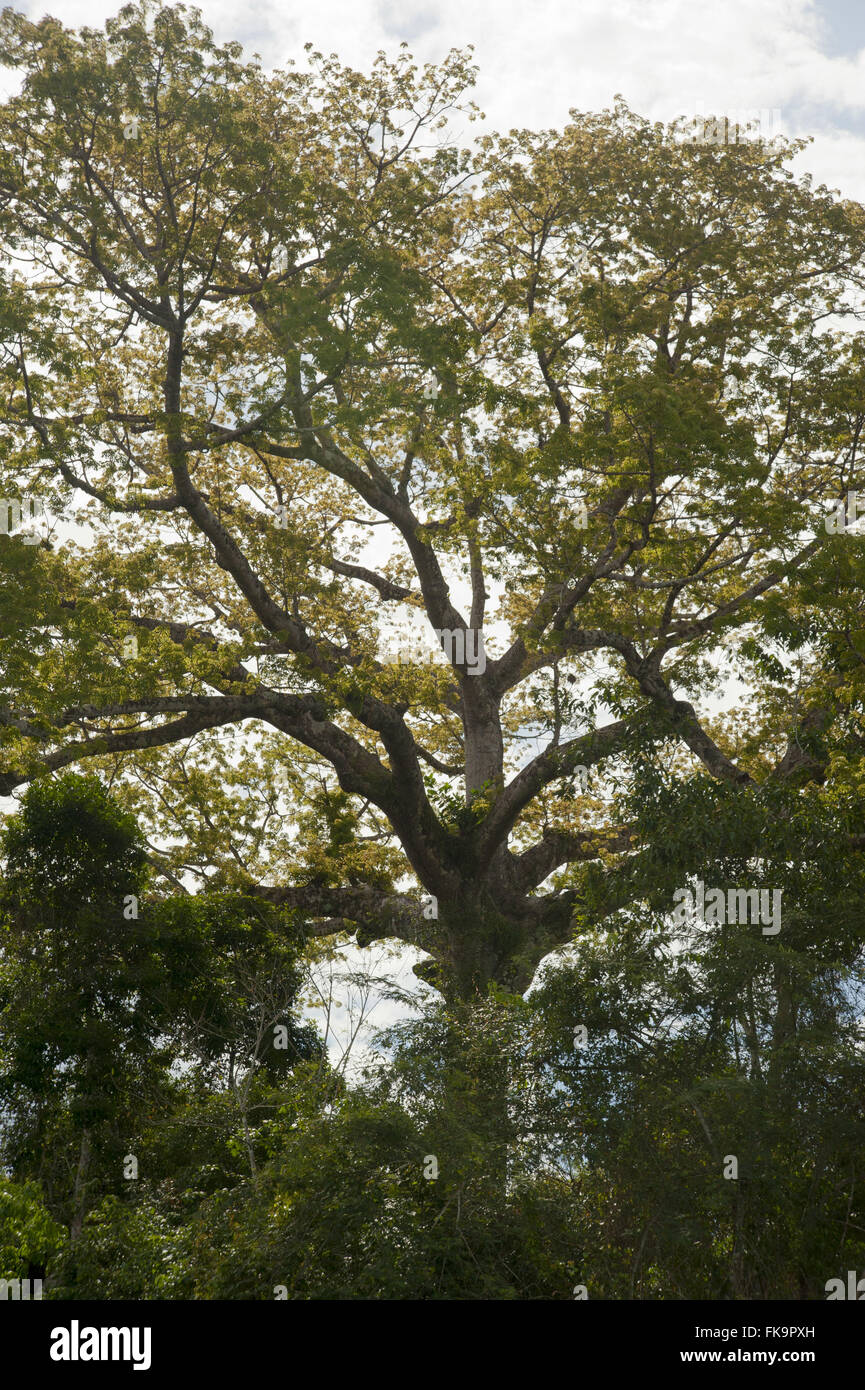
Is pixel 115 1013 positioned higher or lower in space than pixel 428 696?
lower

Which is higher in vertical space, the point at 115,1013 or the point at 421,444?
the point at 421,444

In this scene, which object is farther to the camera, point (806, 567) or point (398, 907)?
point (398, 907)

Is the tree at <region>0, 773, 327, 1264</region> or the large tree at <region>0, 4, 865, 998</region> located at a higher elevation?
the large tree at <region>0, 4, 865, 998</region>

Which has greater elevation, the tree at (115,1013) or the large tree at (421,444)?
the large tree at (421,444)

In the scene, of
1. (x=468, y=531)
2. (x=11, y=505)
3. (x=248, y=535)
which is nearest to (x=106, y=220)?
(x=11, y=505)

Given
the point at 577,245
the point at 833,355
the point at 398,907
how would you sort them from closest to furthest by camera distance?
the point at 833,355 → the point at 577,245 → the point at 398,907

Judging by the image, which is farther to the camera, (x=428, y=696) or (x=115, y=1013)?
(x=428, y=696)

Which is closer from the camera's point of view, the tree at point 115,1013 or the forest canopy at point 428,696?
the forest canopy at point 428,696

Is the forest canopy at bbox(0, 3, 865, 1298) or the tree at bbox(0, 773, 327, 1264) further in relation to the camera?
the tree at bbox(0, 773, 327, 1264)

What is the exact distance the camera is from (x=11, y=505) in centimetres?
1121

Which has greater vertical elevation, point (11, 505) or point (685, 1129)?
point (11, 505)

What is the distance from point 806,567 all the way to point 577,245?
4769 millimetres
